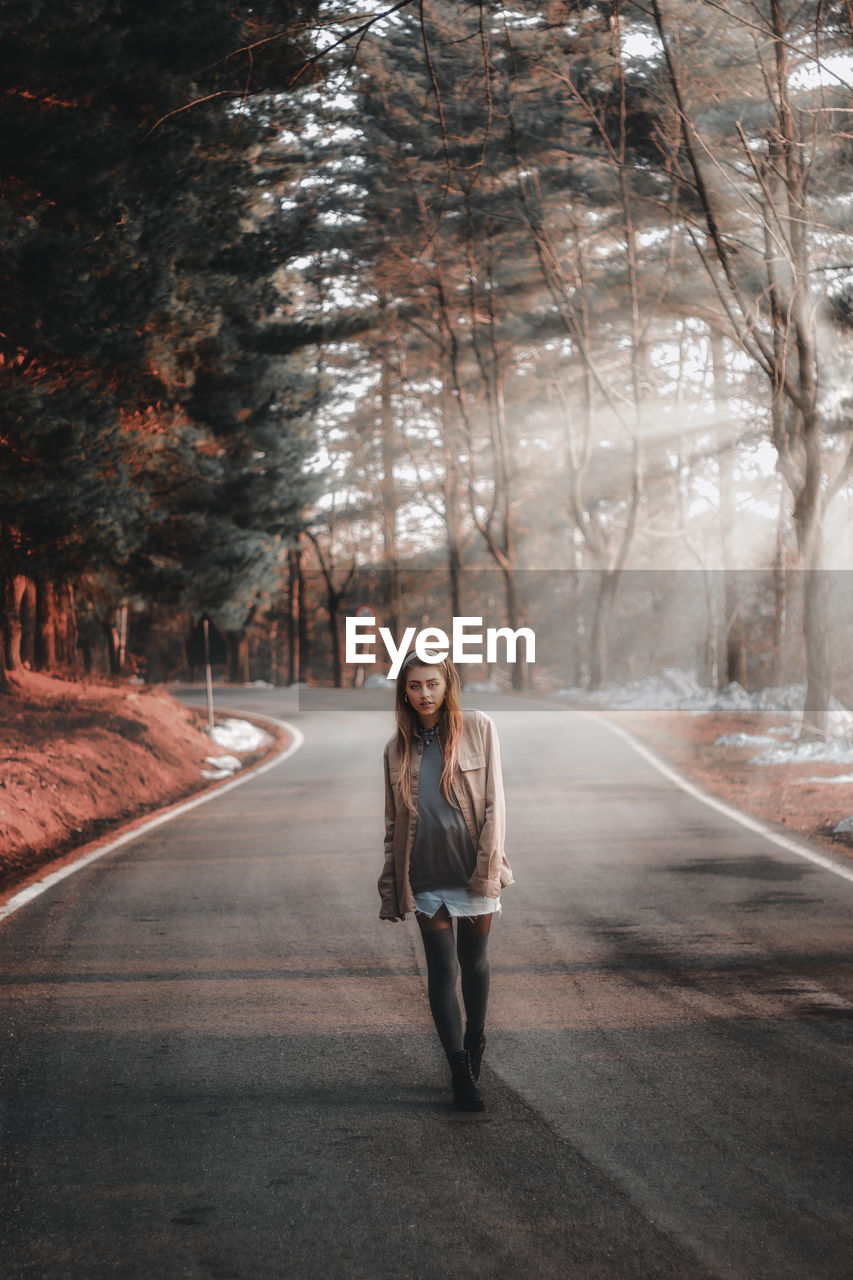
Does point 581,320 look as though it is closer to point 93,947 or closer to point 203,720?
point 203,720

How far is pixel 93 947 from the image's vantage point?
725 centimetres

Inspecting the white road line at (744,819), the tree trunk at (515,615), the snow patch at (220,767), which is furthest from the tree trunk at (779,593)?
the snow patch at (220,767)

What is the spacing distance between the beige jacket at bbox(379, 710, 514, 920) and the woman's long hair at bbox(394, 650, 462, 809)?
0.03 metres

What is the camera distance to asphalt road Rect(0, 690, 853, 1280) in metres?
3.62

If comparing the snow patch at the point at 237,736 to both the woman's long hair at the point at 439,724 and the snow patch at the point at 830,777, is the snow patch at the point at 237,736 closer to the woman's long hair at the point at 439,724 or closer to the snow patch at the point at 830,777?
the snow patch at the point at 830,777

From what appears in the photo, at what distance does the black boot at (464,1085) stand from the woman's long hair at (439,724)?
931 millimetres

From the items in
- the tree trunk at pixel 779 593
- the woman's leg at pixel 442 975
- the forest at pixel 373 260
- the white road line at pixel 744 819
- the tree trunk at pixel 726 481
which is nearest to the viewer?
the woman's leg at pixel 442 975

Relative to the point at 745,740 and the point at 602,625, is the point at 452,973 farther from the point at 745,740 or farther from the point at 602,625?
the point at 602,625

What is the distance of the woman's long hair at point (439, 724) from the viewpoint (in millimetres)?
4812

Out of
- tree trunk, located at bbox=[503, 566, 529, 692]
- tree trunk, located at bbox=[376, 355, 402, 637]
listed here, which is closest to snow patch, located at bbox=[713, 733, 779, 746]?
tree trunk, located at bbox=[503, 566, 529, 692]

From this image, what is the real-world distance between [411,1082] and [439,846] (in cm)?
100

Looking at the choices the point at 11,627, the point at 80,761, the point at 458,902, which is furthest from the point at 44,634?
the point at 458,902

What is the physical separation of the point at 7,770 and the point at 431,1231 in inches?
397

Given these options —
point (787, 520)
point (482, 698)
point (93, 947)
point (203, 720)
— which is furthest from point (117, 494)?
point (787, 520)
